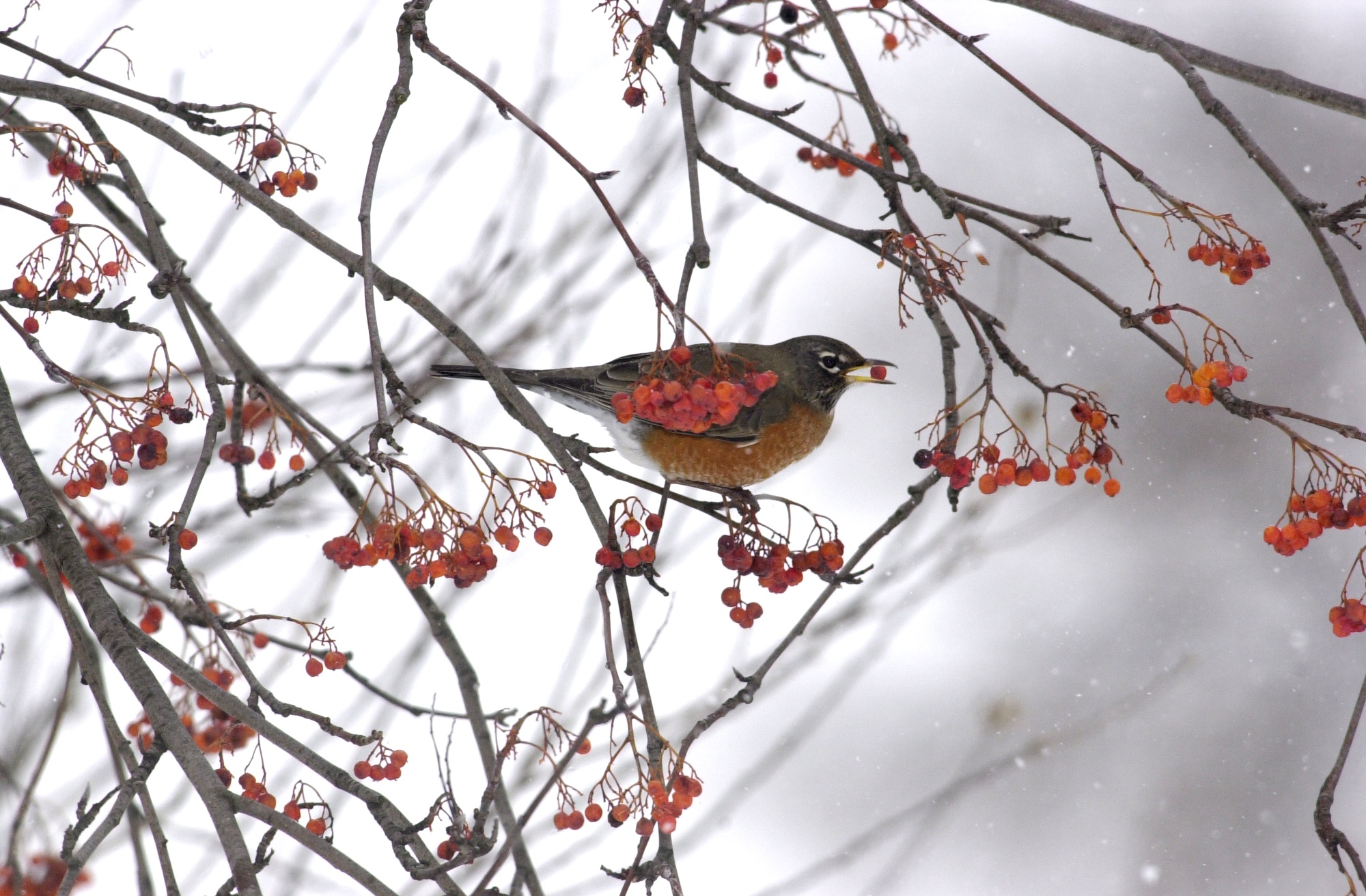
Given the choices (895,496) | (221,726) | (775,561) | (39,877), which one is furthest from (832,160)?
(895,496)

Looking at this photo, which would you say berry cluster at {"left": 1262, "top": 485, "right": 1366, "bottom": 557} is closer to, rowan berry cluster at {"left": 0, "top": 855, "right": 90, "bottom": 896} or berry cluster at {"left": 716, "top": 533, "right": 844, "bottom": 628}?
berry cluster at {"left": 716, "top": 533, "right": 844, "bottom": 628}

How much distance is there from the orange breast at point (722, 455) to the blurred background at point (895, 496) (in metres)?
0.98

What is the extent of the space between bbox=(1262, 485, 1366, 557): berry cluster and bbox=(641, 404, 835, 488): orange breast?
1.35 meters

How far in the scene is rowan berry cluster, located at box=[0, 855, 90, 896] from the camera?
2.60 m

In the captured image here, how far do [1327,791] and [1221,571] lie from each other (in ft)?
21.5

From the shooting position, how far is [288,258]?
3.86 metres

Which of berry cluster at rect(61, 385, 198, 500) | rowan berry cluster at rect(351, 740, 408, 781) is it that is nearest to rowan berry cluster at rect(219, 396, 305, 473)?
berry cluster at rect(61, 385, 198, 500)

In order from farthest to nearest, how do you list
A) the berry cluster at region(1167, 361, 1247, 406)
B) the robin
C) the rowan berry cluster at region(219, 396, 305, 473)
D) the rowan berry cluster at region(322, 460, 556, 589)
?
the robin < the rowan berry cluster at region(219, 396, 305, 473) < the berry cluster at region(1167, 361, 1247, 406) < the rowan berry cluster at region(322, 460, 556, 589)

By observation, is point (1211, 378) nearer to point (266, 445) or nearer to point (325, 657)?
point (325, 657)

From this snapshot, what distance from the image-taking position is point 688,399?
5.76 feet

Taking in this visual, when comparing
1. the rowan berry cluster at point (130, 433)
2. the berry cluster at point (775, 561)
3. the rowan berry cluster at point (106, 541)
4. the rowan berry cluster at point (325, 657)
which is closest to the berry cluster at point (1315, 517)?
the berry cluster at point (775, 561)

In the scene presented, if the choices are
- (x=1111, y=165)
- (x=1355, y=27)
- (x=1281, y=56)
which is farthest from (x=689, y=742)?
(x=1355, y=27)

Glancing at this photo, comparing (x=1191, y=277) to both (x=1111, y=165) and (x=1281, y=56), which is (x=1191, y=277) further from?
(x=1281, y=56)

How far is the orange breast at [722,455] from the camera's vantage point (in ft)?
9.73
